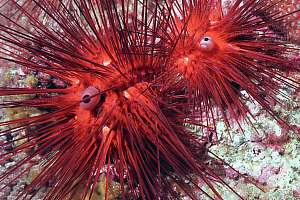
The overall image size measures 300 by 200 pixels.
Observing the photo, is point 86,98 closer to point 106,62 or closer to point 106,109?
point 106,109

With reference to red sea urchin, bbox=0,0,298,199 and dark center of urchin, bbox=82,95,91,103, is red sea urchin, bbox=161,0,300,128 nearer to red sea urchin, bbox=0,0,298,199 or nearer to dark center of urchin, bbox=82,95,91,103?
red sea urchin, bbox=0,0,298,199

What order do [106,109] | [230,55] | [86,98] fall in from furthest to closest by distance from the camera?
1. [230,55]
2. [106,109]
3. [86,98]

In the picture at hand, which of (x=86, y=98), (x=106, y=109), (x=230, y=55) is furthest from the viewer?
(x=230, y=55)

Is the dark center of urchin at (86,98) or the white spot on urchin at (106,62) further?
the white spot on urchin at (106,62)

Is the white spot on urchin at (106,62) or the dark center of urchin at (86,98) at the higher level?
the white spot on urchin at (106,62)

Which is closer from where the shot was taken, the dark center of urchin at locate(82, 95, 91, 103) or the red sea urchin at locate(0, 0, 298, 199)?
the dark center of urchin at locate(82, 95, 91, 103)

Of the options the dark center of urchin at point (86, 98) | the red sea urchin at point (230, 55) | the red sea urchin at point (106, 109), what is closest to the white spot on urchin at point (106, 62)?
the red sea urchin at point (106, 109)

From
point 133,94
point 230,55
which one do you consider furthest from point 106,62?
point 230,55

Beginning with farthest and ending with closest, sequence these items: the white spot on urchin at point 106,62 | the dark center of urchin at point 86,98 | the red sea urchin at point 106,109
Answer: the white spot on urchin at point 106,62, the red sea urchin at point 106,109, the dark center of urchin at point 86,98

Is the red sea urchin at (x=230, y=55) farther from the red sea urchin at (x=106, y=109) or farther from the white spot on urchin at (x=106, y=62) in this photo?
the white spot on urchin at (x=106, y=62)

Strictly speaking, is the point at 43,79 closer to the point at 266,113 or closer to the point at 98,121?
the point at 98,121

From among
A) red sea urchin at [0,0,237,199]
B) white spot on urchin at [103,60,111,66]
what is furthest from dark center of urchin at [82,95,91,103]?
white spot on urchin at [103,60,111,66]
